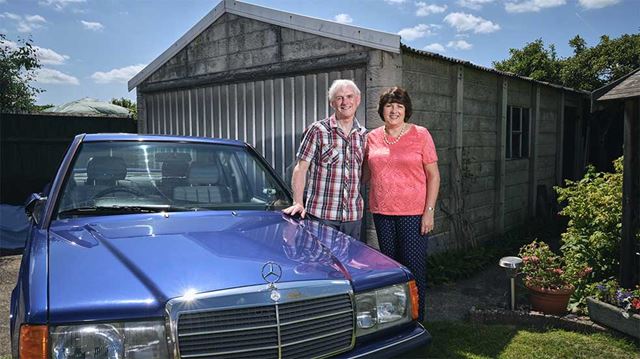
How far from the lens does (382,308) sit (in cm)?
236

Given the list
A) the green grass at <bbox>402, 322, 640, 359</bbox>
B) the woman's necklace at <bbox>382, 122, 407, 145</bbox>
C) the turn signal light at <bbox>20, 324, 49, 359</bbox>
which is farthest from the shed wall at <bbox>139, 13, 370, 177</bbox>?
the turn signal light at <bbox>20, 324, 49, 359</bbox>

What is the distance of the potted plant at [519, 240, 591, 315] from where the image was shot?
4.30m

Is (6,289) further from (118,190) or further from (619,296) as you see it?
(619,296)

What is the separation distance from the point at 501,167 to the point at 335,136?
17.7 feet

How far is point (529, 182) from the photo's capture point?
9.48 m

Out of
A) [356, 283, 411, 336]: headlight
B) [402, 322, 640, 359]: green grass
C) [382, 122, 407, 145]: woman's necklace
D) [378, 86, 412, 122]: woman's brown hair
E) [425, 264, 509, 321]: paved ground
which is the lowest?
[425, 264, 509, 321]: paved ground

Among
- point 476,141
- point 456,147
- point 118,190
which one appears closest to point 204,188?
point 118,190

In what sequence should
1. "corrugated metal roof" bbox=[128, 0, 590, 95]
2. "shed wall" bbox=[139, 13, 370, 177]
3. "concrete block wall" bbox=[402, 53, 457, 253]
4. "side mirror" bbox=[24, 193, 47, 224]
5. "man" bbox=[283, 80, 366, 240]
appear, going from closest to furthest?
"side mirror" bbox=[24, 193, 47, 224]
"man" bbox=[283, 80, 366, 240]
"corrugated metal roof" bbox=[128, 0, 590, 95]
"concrete block wall" bbox=[402, 53, 457, 253]
"shed wall" bbox=[139, 13, 370, 177]

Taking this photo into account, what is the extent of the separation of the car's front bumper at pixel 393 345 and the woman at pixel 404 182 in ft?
3.75

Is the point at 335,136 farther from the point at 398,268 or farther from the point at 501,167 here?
the point at 501,167

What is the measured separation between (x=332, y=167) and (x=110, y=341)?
2089 mm

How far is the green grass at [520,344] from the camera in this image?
3715 millimetres

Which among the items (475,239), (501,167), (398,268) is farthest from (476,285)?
(398,268)

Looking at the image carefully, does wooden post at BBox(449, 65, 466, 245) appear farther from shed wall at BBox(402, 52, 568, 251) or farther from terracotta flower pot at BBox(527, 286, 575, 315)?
terracotta flower pot at BBox(527, 286, 575, 315)
